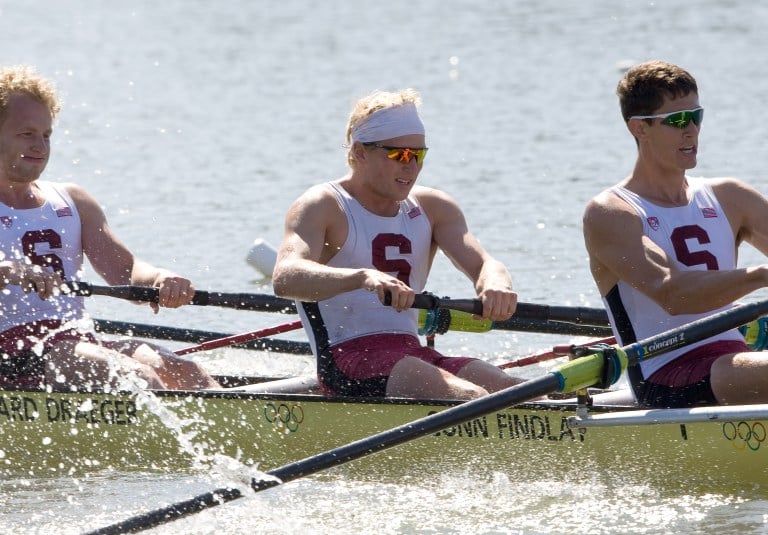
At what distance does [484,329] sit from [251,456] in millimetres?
1331

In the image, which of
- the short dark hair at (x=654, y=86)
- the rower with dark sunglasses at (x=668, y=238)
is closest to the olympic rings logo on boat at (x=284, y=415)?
the rower with dark sunglasses at (x=668, y=238)

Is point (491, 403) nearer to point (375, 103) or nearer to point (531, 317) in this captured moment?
point (531, 317)

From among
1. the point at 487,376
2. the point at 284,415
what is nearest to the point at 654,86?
the point at 487,376

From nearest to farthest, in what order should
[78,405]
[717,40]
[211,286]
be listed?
[78,405] → [211,286] → [717,40]

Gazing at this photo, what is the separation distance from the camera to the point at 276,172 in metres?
17.0

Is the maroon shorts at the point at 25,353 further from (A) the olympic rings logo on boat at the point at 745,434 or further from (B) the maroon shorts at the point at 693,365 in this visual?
(A) the olympic rings logo on boat at the point at 745,434

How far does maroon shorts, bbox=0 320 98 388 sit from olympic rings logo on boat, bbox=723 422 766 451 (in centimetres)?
321

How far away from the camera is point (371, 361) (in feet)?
22.1

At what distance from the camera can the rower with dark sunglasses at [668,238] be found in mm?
6266

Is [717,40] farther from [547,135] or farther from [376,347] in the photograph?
[376,347]

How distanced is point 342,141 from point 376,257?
11921 mm

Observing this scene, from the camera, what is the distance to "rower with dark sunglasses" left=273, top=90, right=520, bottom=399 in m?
6.65

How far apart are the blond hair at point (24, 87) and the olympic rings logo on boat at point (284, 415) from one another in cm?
191

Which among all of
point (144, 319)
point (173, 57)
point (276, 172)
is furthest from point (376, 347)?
point (173, 57)
